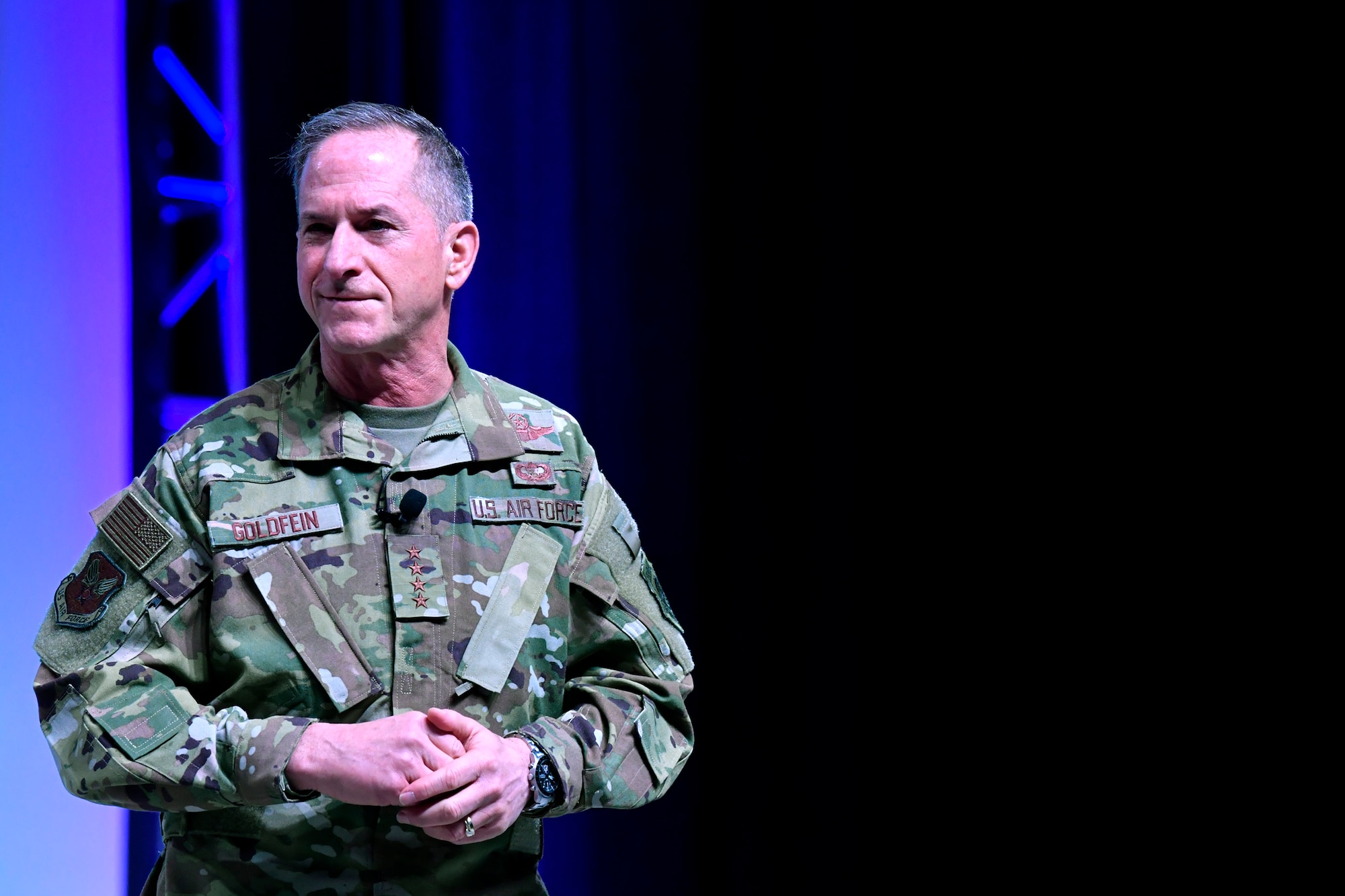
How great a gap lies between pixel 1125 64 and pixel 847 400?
705mm

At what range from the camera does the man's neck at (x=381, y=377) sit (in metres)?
1.50

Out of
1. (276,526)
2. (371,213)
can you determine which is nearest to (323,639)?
(276,526)

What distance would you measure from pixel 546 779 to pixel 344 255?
0.58 meters

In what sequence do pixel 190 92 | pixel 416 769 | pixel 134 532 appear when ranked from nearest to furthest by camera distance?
pixel 416 769, pixel 134 532, pixel 190 92

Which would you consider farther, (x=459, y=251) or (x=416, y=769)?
(x=459, y=251)

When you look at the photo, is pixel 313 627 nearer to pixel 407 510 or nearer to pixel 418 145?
pixel 407 510

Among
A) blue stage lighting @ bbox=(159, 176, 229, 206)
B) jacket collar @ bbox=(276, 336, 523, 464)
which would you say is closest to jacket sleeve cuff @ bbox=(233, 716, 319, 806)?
jacket collar @ bbox=(276, 336, 523, 464)

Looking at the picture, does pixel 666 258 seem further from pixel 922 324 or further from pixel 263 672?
pixel 263 672

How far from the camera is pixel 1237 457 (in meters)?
2.03

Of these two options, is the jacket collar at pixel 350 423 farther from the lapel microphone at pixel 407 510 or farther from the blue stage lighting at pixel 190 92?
the blue stage lighting at pixel 190 92

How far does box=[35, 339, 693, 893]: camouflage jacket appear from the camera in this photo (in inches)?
51.3

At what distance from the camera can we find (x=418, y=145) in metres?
1.50

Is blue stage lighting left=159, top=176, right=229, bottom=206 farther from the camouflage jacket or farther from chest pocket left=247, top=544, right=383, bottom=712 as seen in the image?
chest pocket left=247, top=544, right=383, bottom=712

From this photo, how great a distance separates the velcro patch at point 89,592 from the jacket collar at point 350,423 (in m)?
0.20
